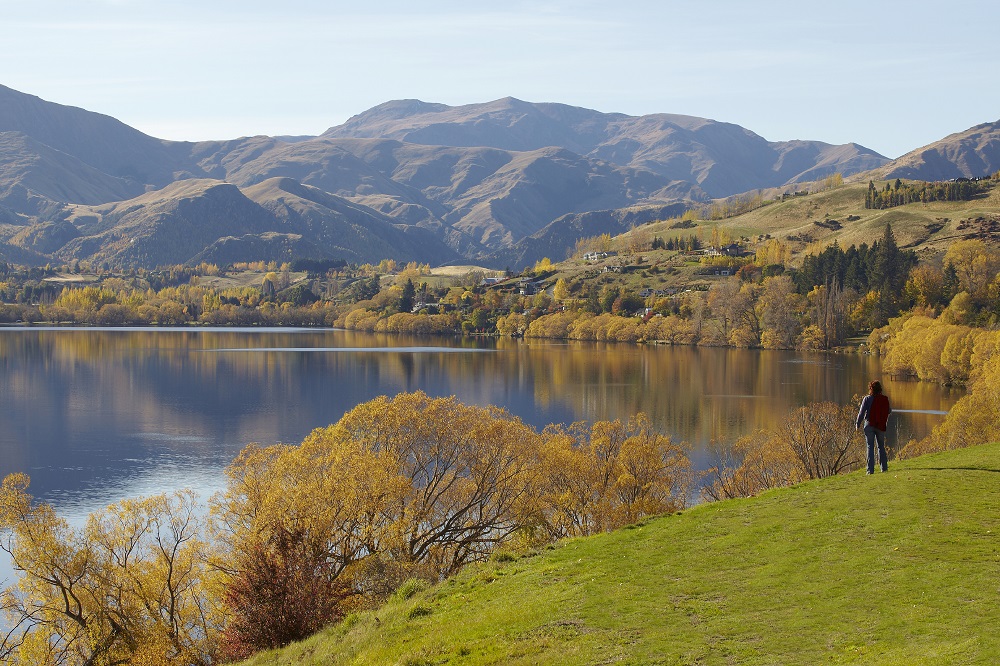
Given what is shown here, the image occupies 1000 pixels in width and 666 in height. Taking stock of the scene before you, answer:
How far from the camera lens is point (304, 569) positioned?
104 feet

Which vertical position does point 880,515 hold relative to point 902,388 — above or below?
above

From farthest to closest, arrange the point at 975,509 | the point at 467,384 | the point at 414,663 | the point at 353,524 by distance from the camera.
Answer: the point at 467,384, the point at 353,524, the point at 975,509, the point at 414,663

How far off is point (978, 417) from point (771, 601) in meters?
57.4

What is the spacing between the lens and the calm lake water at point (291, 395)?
79.4 meters

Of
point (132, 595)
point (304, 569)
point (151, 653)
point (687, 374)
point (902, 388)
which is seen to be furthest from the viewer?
point (687, 374)

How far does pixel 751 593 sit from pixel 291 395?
109 meters

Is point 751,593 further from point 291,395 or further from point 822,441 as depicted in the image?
point 291,395

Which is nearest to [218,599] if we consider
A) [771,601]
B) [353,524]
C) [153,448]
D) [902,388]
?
[353,524]

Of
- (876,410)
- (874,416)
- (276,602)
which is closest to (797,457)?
(874,416)

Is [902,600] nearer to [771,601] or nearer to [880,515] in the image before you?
[771,601]

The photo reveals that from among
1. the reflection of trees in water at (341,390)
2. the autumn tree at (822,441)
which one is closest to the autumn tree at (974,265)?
the reflection of trees in water at (341,390)

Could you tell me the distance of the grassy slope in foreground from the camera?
15680 mm

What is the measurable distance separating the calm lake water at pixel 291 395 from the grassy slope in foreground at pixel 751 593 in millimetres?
46579

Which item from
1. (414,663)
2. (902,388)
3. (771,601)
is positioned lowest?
(902,388)
